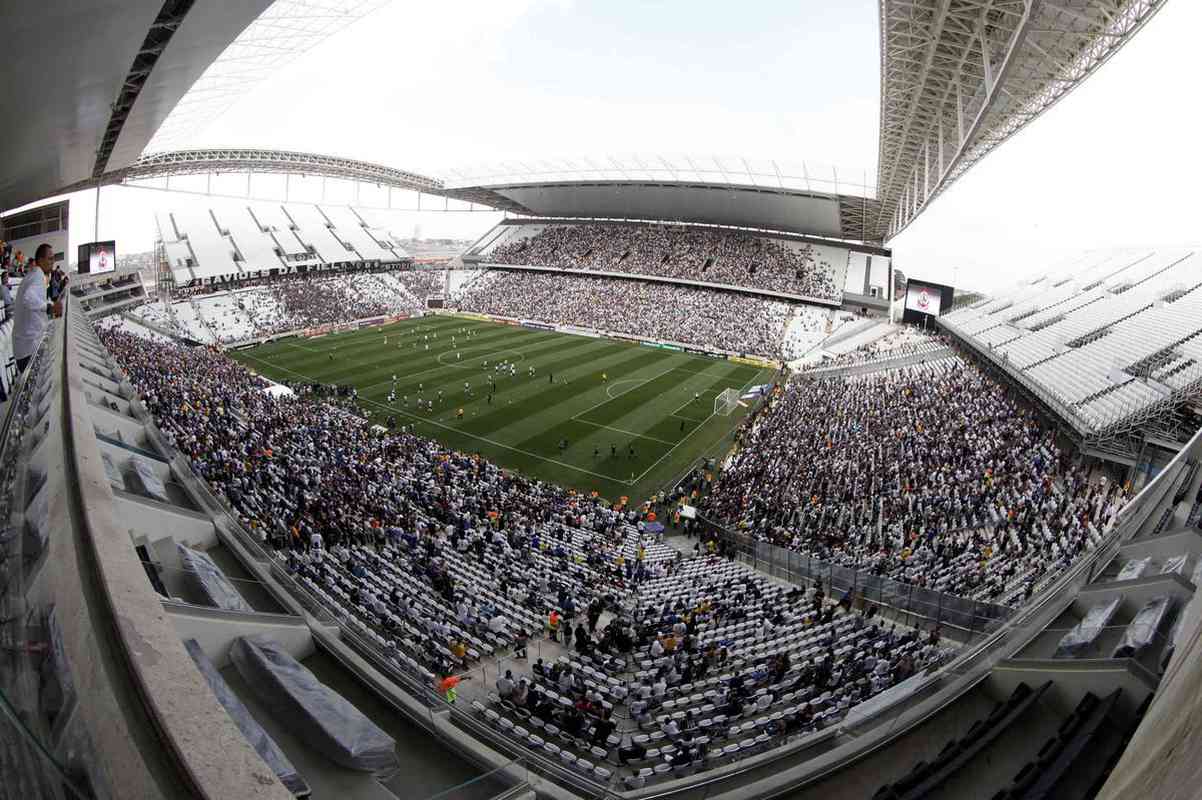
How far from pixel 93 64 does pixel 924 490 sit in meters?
27.0

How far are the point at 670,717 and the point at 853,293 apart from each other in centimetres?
5876

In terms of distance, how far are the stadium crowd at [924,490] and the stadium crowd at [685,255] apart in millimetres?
33141

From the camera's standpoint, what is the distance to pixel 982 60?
22.9 metres

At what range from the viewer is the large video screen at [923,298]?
50312 mm

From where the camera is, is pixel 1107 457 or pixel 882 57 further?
pixel 882 57

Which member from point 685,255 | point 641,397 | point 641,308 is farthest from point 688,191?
point 641,397

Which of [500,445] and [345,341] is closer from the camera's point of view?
[500,445]

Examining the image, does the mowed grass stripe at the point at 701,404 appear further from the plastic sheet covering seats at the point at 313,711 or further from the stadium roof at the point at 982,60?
the plastic sheet covering seats at the point at 313,711

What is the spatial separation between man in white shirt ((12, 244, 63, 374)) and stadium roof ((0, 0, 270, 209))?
5824 mm

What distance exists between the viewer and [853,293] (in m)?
61.5

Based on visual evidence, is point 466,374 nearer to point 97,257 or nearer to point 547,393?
point 547,393

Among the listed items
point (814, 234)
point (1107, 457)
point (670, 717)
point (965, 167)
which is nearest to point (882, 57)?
point (965, 167)

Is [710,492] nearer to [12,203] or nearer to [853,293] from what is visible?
[12,203]

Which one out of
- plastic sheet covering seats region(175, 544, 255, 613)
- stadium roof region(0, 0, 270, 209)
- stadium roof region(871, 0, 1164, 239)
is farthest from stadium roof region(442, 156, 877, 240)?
plastic sheet covering seats region(175, 544, 255, 613)
